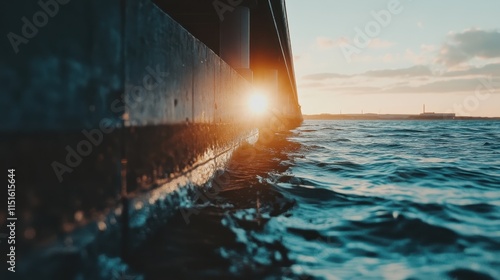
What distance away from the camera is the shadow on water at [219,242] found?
7.62 feet

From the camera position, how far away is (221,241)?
2850 mm

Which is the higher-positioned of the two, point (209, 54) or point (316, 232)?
point (209, 54)

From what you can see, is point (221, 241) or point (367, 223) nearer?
point (221, 241)

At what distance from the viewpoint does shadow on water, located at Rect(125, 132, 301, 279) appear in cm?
232

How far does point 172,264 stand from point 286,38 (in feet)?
63.5

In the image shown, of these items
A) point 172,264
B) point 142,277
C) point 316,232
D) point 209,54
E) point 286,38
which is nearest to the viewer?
point 142,277

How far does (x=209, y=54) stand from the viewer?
5.19 metres

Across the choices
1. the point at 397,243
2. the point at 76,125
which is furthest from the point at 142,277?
the point at 397,243

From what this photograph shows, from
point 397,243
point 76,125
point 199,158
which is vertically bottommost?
point 397,243

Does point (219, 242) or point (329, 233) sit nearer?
point (219, 242)

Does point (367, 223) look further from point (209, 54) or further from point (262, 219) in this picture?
point (209, 54)

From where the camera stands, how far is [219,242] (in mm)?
2826

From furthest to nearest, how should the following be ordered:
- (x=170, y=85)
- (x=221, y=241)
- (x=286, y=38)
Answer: (x=286, y=38) → (x=170, y=85) → (x=221, y=241)

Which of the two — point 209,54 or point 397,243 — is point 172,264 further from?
point 209,54
